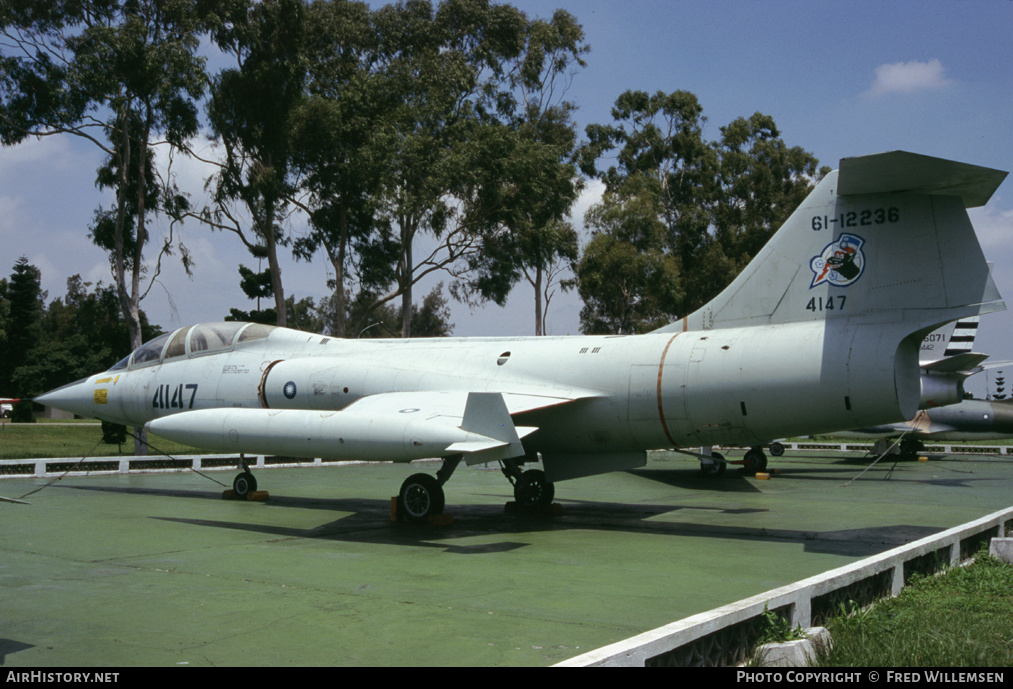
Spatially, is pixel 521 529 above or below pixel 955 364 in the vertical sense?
below

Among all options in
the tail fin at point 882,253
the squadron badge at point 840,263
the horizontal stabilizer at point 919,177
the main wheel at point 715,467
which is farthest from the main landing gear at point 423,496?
the main wheel at point 715,467

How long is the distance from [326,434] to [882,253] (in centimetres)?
701

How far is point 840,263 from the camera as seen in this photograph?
9.36m

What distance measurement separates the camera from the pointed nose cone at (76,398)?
15234mm

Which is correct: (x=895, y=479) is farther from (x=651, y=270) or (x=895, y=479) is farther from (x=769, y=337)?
Result: (x=651, y=270)

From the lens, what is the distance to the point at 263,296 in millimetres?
47875

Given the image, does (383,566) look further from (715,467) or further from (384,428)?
(715,467)

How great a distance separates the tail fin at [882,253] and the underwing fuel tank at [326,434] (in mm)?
4004

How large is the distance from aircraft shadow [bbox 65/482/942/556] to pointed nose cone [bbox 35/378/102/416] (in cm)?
458

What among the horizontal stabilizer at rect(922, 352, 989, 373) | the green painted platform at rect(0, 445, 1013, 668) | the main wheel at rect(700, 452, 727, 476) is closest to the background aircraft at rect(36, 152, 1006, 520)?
the green painted platform at rect(0, 445, 1013, 668)

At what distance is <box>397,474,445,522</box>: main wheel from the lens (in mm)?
10797

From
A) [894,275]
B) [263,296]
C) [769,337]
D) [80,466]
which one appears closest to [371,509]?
[769,337]

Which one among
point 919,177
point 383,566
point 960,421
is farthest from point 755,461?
point 383,566
